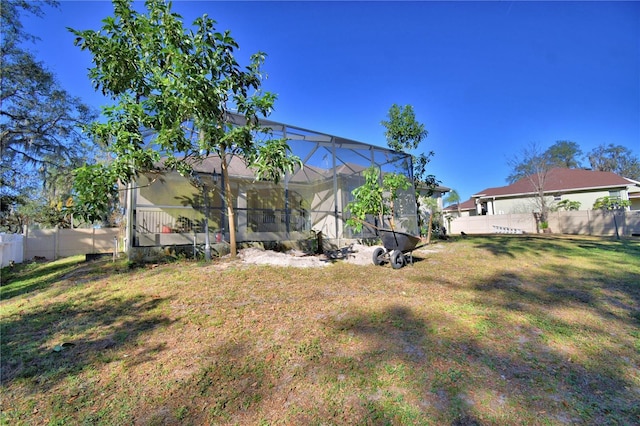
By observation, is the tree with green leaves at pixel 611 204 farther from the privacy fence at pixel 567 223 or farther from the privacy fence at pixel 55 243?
Result: the privacy fence at pixel 55 243

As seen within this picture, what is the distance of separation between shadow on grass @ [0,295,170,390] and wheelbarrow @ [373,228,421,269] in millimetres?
4687

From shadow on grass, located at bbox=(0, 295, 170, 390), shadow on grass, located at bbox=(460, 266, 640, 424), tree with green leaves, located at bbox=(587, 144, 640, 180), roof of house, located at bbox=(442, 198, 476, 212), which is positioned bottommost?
shadow on grass, located at bbox=(460, 266, 640, 424)

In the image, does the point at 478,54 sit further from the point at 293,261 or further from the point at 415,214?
the point at 293,261

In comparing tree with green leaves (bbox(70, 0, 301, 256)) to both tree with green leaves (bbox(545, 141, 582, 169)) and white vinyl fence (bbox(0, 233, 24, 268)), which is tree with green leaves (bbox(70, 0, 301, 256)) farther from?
tree with green leaves (bbox(545, 141, 582, 169))

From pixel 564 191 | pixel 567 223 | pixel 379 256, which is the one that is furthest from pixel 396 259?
pixel 564 191

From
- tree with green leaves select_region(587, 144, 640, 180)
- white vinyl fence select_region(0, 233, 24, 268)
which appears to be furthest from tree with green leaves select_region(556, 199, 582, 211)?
white vinyl fence select_region(0, 233, 24, 268)

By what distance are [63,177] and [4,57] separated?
484 cm

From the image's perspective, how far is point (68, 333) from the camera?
3.43 meters

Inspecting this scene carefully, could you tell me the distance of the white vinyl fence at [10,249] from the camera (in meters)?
10.0

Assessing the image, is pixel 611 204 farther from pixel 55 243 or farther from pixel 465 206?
pixel 55 243

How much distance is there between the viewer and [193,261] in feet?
23.8

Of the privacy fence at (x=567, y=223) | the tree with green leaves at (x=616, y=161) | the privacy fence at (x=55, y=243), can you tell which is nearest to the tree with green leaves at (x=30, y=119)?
the privacy fence at (x=55, y=243)

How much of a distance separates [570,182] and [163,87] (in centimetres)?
2765

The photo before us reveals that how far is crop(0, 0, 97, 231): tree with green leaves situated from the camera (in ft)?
34.2
